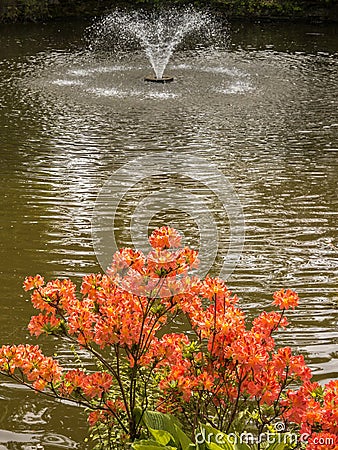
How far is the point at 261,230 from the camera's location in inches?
237

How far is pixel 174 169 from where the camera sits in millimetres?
7555

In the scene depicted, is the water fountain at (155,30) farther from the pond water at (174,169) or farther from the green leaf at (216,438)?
the green leaf at (216,438)

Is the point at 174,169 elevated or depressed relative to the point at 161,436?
depressed

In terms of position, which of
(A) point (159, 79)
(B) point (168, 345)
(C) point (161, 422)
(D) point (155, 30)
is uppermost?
(B) point (168, 345)

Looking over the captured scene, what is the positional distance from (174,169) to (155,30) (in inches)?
408

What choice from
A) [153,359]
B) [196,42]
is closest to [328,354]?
[153,359]

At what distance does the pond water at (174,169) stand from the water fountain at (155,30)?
0.92 meters

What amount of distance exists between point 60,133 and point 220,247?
356 cm

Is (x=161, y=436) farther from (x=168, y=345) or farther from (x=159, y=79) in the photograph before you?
(x=159, y=79)

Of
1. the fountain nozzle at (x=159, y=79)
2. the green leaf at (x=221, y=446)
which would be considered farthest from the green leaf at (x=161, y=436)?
the fountain nozzle at (x=159, y=79)

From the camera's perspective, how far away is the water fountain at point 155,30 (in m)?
15.1

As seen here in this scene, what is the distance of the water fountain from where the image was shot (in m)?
15.1

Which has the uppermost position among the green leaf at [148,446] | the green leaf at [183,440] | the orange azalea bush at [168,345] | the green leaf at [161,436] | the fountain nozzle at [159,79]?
the orange azalea bush at [168,345]

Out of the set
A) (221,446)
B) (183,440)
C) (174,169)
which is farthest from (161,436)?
(174,169)
